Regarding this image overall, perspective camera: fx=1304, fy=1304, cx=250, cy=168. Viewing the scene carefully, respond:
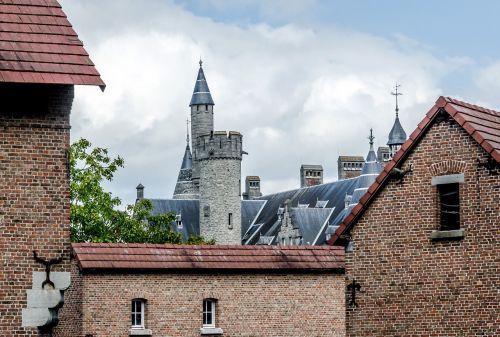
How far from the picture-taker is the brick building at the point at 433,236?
81.2ft

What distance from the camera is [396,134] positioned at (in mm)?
134125

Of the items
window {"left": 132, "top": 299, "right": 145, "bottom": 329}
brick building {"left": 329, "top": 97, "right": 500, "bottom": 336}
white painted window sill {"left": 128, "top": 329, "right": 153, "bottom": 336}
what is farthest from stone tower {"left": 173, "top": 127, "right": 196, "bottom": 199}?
brick building {"left": 329, "top": 97, "right": 500, "bottom": 336}

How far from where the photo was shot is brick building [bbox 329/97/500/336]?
81.2ft

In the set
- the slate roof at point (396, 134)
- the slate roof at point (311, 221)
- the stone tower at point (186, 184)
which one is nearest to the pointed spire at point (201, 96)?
the stone tower at point (186, 184)

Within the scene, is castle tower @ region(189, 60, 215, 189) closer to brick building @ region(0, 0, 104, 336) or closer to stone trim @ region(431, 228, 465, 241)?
Result: stone trim @ region(431, 228, 465, 241)

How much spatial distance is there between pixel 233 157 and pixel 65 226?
98.9 meters

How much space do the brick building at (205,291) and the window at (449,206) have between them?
10.4 metres

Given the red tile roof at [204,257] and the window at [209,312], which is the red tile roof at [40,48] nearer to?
the red tile roof at [204,257]

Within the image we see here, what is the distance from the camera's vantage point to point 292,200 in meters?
116

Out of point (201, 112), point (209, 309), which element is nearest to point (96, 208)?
point (209, 309)

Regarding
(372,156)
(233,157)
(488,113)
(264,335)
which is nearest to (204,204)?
(233,157)

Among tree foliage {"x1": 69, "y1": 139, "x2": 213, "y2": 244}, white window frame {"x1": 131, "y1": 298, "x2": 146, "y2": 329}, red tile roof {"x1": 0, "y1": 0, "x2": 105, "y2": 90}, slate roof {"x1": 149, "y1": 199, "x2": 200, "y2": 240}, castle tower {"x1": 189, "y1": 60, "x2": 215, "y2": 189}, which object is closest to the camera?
red tile roof {"x1": 0, "y1": 0, "x2": 105, "y2": 90}

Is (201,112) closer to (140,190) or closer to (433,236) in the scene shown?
(140,190)

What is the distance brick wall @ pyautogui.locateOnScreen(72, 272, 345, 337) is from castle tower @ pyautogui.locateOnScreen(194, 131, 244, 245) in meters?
80.9
